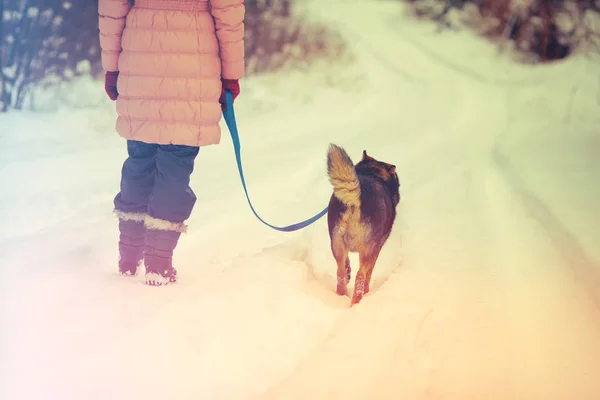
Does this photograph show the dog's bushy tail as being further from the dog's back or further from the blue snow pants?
the blue snow pants

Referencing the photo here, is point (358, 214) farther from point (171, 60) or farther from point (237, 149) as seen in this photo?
point (171, 60)

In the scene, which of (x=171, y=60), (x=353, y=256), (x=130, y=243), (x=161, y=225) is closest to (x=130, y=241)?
(x=130, y=243)

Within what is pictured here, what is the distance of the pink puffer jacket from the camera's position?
4.68 feet

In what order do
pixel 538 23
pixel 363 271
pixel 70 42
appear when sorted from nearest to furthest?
pixel 363 271
pixel 538 23
pixel 70 42

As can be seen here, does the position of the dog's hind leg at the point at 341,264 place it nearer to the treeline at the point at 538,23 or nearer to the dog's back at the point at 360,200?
the dog's back at the point at 360,200

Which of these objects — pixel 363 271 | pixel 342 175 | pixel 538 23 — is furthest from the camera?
pixel 538 23

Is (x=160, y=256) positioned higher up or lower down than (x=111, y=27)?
lower down

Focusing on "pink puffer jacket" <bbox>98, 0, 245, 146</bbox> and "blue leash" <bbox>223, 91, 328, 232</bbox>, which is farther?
"blue leash" <bbox>223, 91, 328, 232</bbox>

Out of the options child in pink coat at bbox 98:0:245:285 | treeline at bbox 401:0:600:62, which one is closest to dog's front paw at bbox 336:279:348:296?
child in pink coat at bbox 98:0:245:285

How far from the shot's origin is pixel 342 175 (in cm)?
139

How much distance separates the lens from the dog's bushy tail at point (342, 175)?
138 cm

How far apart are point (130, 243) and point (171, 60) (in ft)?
1.69

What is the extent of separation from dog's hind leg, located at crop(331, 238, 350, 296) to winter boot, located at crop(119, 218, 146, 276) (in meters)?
0.53

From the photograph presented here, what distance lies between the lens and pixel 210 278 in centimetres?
162
